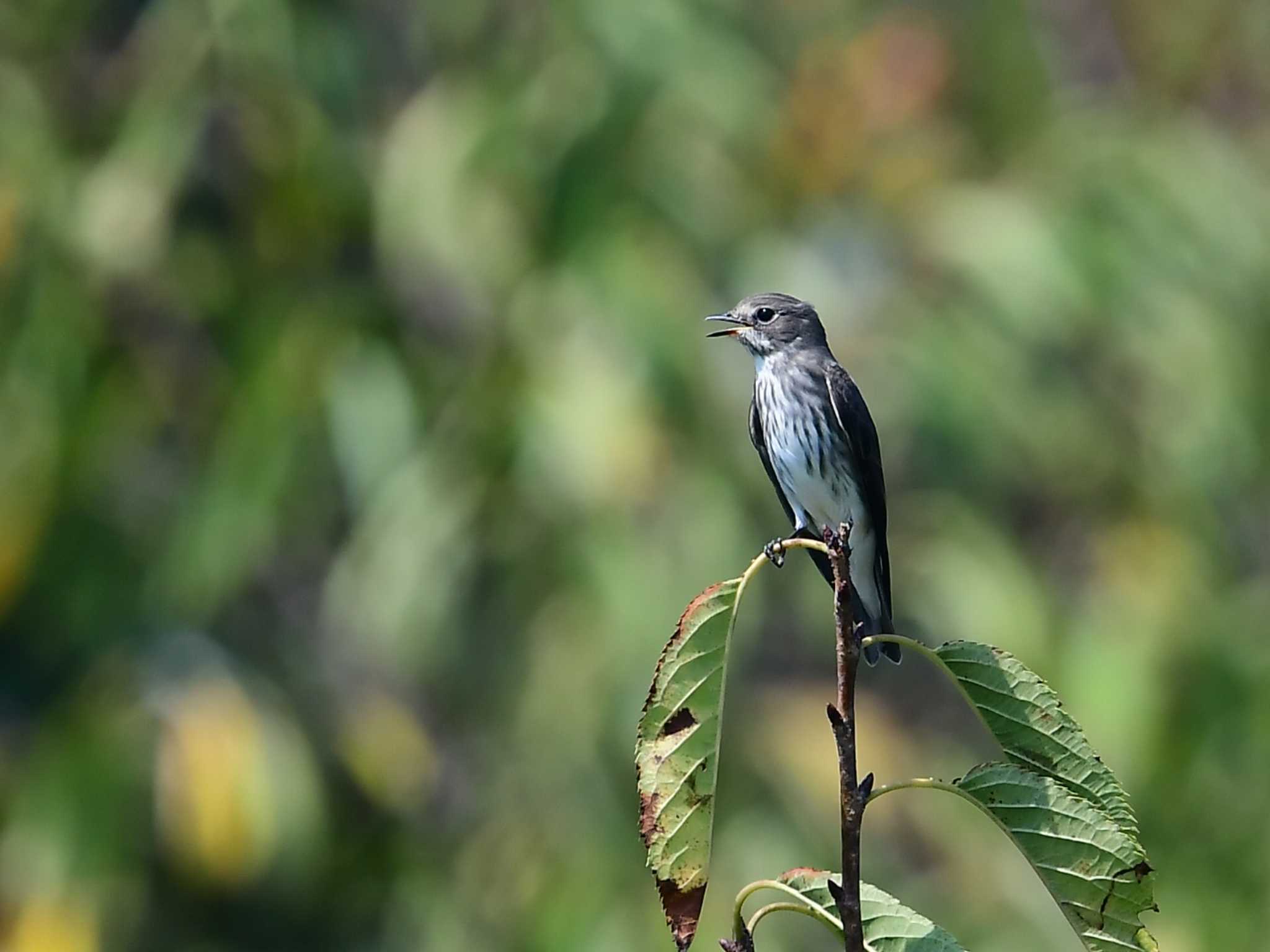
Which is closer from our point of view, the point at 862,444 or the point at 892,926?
the point at 892,926

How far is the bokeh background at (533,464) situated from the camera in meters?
6.91

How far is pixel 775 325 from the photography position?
3.73 meters

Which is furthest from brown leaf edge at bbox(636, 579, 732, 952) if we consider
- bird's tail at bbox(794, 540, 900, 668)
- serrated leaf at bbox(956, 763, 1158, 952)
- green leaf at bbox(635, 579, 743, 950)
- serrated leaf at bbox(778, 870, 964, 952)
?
bird's tail at bbox(794, 540, 900, 668)

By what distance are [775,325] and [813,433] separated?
0.94 feet

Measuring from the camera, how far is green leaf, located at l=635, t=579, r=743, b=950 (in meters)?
1.67

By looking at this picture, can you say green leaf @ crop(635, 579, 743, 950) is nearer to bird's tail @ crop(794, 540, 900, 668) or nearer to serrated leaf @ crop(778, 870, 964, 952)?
serrated leaf @ crop(778, 870, 964, 952)

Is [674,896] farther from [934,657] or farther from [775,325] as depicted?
[775,325]

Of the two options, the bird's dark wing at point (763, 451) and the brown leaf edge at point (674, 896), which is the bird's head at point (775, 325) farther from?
the brown leaf edge at point (674, 896)

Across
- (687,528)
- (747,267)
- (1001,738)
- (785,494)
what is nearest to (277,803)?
(687,528)

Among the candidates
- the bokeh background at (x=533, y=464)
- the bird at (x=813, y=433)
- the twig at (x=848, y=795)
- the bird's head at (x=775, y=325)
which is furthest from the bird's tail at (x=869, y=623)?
the bokeh background at (x=533, y=464)

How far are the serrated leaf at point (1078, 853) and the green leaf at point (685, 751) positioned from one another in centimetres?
28

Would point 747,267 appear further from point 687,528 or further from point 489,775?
point 489,775

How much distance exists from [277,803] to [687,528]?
2.04 meters

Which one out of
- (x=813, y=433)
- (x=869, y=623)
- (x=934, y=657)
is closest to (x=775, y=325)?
(x=813, y=433)
